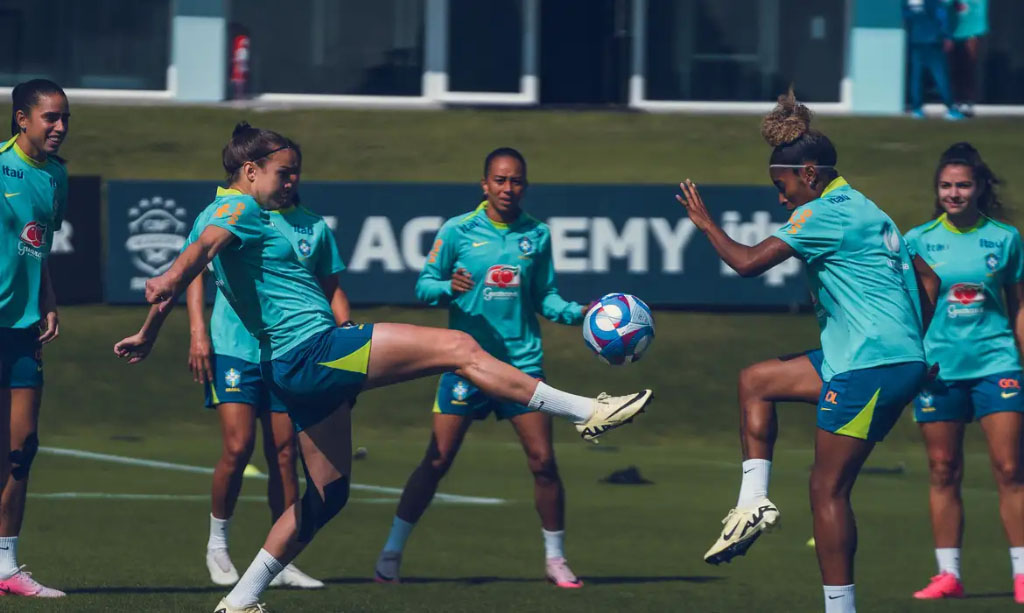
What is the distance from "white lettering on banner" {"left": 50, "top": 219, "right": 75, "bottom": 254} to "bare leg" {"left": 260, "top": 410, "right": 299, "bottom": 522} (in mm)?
7328

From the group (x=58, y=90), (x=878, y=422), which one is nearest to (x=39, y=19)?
(x=58, y=90)

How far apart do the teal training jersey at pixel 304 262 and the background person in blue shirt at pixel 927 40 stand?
44.8ft

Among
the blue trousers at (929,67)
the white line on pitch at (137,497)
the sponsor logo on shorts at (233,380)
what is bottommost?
the white line on pitch at (137,497)

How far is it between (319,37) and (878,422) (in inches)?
654

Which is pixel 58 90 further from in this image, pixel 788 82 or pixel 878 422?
pixel 788 82

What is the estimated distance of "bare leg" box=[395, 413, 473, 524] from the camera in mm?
9430

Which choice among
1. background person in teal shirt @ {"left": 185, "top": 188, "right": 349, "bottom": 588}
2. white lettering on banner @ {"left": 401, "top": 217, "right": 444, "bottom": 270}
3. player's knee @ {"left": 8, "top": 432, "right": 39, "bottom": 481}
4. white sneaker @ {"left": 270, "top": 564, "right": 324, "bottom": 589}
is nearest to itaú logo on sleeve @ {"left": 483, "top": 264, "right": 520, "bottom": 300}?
background person in teal shirt @ {"left": 185, "top": 188, "right": 349, "bottom": 588}

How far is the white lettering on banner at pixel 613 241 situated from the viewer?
1605cm

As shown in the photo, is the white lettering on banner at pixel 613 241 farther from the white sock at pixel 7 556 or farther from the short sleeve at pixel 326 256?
the white sock at pixel 7 556

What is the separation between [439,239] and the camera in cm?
978

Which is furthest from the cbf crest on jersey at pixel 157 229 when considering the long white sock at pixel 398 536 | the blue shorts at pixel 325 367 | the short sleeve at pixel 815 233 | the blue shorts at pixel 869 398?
the blue shorts at pixel 869 398

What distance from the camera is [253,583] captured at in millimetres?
7371

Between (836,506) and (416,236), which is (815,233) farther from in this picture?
(416,236)

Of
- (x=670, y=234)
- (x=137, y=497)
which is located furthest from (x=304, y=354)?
(x=670, y=234)
